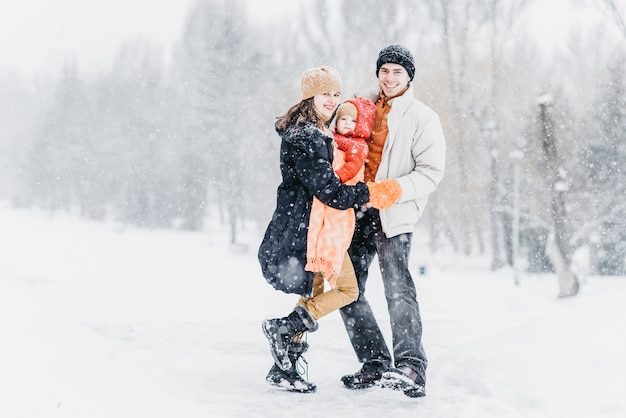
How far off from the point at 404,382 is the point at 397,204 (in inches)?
38.4

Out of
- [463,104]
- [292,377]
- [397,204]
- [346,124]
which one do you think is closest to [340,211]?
[397,204]

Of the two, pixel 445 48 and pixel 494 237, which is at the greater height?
pixel 445 48

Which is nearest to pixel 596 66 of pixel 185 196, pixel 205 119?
pixel 205 119

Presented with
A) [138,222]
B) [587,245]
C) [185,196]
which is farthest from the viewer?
[138,222]

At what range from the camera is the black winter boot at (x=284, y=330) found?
3580 millimetres

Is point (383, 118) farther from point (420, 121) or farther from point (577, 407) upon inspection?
point (577, 407)

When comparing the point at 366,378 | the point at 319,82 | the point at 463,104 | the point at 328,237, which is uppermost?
the point at 463,104

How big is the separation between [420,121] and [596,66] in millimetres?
34077

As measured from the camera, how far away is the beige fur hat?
3615 millimetres

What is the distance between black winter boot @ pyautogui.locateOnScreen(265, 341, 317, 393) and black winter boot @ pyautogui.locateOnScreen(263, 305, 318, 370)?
0.07 metres

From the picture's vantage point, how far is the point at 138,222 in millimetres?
44688

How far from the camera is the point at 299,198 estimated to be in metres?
3.60

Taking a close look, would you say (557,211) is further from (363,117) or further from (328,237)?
(328,237)

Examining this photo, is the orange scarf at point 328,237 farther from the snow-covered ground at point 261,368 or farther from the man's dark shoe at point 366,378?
the snow-covered ground at point 261,368
